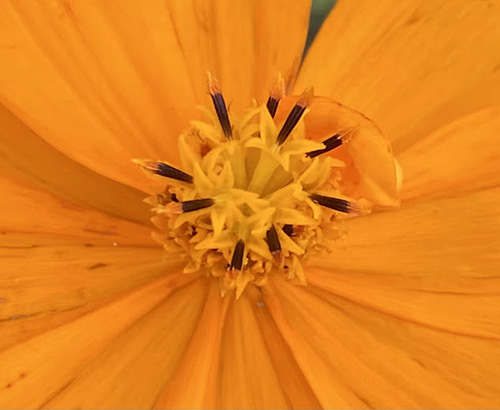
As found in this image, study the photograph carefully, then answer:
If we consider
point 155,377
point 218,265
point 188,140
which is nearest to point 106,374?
point 155,377

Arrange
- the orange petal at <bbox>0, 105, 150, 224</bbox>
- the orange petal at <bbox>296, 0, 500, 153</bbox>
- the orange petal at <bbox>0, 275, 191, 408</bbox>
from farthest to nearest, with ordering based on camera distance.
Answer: the orange petal at <bbox>296, 0, 500, 153</bbox> < the orange petal at <bbox>0, 105, 150, 224</bbox> < the orange petal at <bbox>0, 275, 191, 408</bbox>

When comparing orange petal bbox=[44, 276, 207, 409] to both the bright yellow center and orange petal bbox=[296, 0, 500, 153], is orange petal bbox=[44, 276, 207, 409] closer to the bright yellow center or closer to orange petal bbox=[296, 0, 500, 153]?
the bright yellow center

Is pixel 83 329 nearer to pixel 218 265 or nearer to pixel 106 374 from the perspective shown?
pixel 106 374

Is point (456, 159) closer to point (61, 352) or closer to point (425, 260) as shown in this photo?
point (425, 260)

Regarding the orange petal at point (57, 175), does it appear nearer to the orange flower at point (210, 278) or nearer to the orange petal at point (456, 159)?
the orange flower at point (210, 278)

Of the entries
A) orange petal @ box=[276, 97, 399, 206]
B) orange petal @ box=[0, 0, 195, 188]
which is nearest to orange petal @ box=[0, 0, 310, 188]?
orange petal @ box=[0, 0, 195, 188]

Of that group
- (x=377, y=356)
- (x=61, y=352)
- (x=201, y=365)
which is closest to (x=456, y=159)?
(x=377, y=356)
